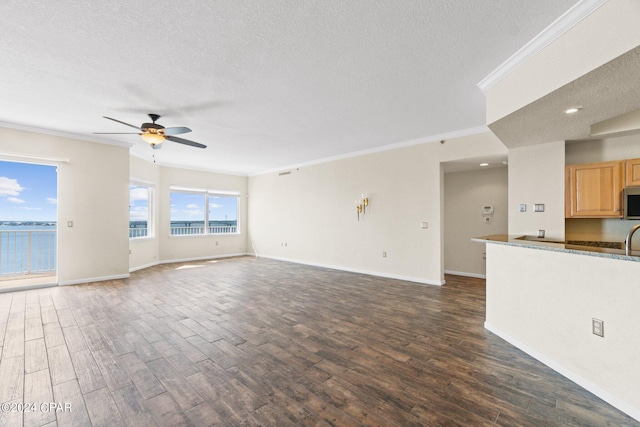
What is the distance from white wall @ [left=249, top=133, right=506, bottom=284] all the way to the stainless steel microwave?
1.58m

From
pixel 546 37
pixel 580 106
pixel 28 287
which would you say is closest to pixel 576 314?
pixel 580 106

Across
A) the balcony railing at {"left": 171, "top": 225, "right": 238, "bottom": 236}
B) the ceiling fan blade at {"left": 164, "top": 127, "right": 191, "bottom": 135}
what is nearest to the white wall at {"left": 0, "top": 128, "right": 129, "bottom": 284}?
the balcony railing at {"left": 171, "top": 225, "right": 238, "bottom": 236}

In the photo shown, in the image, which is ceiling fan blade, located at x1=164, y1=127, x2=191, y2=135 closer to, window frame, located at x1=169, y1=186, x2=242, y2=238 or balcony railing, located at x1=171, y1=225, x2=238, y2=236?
window frame, located at x1=169, y1=186, x2=242, y2=238

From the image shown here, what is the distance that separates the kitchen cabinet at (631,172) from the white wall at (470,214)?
2.20m

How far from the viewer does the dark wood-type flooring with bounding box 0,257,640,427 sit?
5.67 ft

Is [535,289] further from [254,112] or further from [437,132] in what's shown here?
[254,112]

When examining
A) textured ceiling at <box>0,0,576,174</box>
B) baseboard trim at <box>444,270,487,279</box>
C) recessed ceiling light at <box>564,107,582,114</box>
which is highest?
textured ceiling at <box>0,0,576,174</box>

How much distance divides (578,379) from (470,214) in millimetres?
4375

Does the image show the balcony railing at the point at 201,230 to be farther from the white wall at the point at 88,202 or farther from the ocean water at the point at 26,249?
the ocean water at the point at 26,249

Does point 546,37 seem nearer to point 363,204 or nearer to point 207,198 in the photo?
point 363,204

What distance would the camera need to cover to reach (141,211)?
7086mm

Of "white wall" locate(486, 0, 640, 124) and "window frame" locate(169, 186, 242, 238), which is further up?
"white wall" locate(486, 0, 640, 124)

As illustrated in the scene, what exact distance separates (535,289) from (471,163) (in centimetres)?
330

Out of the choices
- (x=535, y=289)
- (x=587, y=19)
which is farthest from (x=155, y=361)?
(x=587, y=19)
